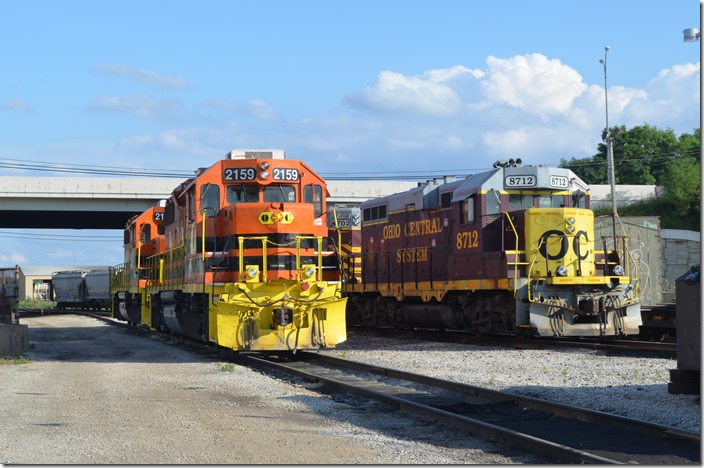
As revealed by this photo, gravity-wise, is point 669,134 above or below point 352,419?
above

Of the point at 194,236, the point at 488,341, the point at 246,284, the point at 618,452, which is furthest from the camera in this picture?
the point at 488,341

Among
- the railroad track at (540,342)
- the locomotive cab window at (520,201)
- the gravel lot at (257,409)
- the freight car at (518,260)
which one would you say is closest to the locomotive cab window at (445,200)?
the freight car at (518,260)

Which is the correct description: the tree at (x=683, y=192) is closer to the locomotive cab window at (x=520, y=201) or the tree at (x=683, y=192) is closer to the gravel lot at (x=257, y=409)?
the locomotive cab window at (x=520, y=201)

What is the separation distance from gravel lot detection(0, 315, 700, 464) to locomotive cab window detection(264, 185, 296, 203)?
330 cm

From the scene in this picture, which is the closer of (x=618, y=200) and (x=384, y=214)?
(x=384, y=214)

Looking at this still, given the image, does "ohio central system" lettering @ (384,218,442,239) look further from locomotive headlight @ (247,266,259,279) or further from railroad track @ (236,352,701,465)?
railroad track @ (236,352,701,465)

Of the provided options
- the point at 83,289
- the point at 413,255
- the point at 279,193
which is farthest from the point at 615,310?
the point at 83,289

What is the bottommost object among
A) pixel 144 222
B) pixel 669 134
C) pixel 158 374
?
pixel 158 374

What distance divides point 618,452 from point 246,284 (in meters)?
9.40

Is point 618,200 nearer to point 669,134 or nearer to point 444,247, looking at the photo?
point 669,134

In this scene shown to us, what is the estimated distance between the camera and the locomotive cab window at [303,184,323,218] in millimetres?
17609

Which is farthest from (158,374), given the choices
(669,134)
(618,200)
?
(669,134)

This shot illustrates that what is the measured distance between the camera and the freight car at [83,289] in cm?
5203

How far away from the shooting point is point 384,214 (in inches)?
995
